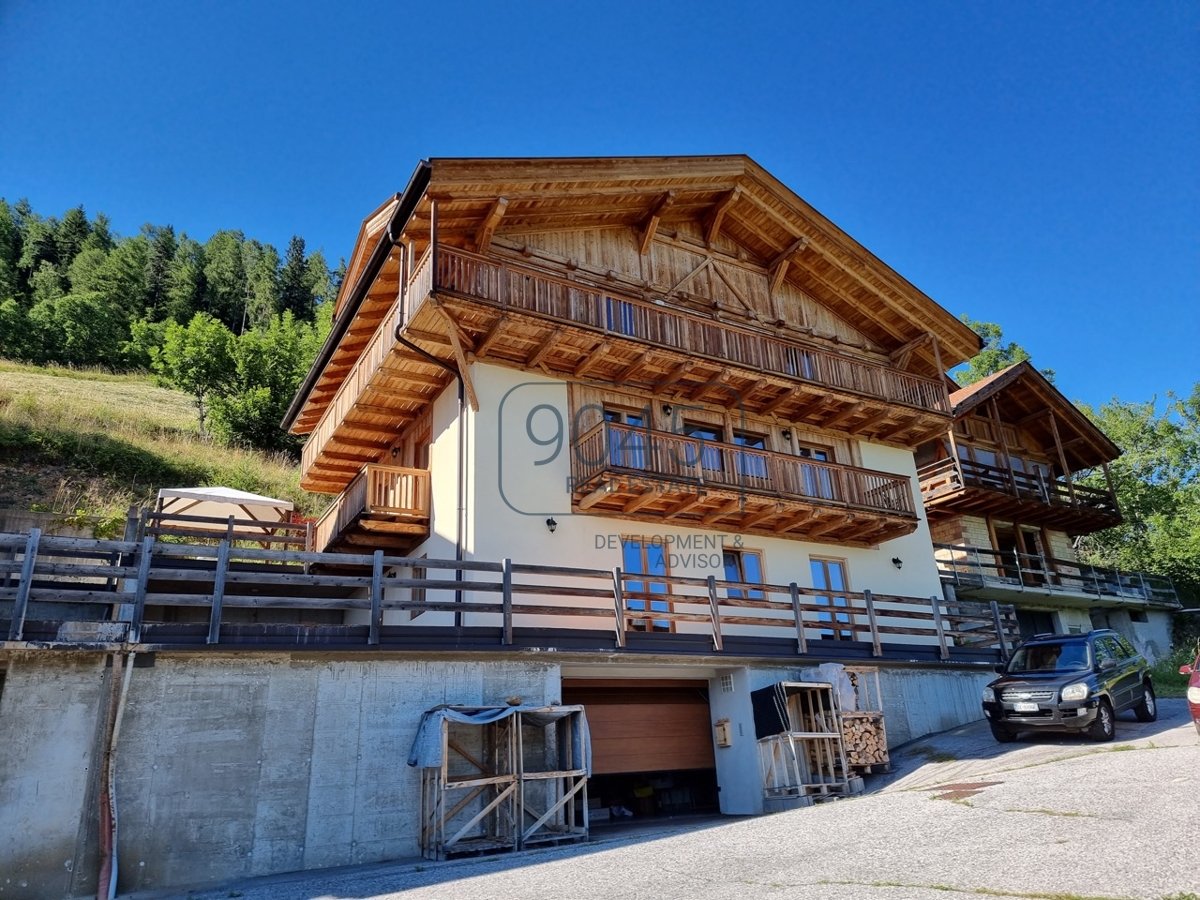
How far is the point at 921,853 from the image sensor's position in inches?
286

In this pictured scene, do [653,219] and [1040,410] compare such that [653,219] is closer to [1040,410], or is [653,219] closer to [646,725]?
[646,725]

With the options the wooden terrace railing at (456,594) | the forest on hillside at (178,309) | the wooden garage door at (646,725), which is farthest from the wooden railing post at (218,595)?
the forest on hillside at (178,309)

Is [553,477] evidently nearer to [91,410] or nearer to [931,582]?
[931,582]

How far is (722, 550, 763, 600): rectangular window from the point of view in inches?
701

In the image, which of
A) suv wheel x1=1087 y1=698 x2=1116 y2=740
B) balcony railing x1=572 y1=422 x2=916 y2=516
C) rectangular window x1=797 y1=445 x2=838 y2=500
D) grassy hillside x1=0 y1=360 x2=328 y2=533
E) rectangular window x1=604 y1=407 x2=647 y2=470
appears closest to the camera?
suv wheel x1=1087 y1=698 x2=1116 y2=740

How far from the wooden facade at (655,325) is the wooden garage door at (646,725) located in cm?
343

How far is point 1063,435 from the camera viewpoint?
1272 inches

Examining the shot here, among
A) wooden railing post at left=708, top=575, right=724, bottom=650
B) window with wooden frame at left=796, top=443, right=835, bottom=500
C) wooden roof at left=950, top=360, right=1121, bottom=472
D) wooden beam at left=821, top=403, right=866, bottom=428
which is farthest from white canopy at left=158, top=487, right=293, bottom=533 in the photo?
wooden roof at left=950, top=360, right=1121, bottom=472

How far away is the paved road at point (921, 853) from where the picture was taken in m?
6.19

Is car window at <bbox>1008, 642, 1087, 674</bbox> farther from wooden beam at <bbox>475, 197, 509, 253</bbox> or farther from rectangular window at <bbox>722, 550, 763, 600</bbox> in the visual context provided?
wooden beam at <bbox>475, 197, 509, 253</bbox>

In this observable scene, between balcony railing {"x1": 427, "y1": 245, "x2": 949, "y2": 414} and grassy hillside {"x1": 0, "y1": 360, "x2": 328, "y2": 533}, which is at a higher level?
grassy hillside {"x1": 0, "y1": 360, "x2": 328, "y2": 533}

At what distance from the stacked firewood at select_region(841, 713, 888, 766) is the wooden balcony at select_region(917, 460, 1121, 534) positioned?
12.6m

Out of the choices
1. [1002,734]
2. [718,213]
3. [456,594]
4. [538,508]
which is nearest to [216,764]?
[456,594]

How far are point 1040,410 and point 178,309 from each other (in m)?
59.2
